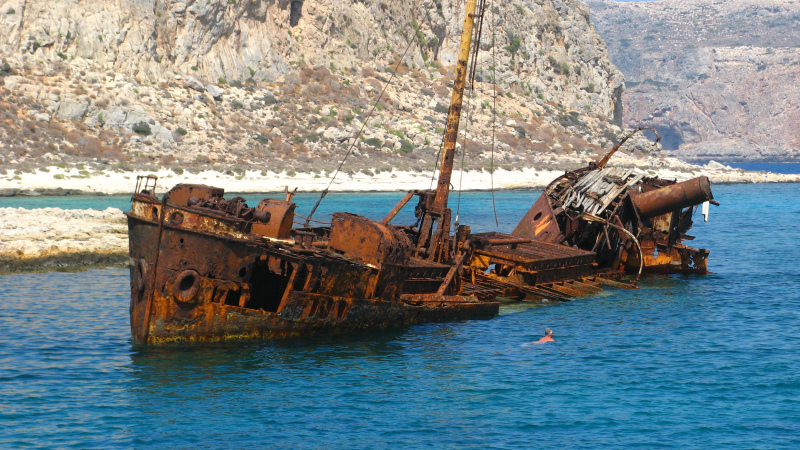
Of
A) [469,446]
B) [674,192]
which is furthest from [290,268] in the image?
[674,192]

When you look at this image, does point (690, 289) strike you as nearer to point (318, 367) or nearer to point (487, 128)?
point (318, 367)

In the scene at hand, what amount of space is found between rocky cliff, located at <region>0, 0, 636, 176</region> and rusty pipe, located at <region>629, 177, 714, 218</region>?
25866 mm

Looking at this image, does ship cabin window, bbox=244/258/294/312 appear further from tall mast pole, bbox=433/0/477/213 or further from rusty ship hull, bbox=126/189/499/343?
tall mast pole, bbox=433/0/477/213

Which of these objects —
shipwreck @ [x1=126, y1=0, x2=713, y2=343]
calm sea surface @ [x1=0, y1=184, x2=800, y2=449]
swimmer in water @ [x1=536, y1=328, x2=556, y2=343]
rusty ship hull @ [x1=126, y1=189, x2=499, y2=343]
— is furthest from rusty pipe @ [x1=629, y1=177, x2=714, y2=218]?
rusty ship hull @ [x1=126, y1=189, x2=499, y2=343]

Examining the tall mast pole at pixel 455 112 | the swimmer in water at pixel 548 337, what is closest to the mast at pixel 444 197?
the tall mast pole at pixel 455 112

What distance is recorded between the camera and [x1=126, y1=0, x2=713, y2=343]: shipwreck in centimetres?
1509

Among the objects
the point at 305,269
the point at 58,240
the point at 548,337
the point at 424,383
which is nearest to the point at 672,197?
the point at 548,337

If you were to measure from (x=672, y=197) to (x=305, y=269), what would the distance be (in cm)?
1452

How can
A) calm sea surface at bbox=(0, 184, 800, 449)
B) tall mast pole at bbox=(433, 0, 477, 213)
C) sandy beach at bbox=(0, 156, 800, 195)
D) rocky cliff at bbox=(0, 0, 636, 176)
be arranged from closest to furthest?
calm sea surface at bbox=(0, 184, 800, 449) → tall mast pole at bbox=(433, 0, 477, 213) → sandy beach at bbox=(0, 156, 800, 195) → rocky cliff at bbox=(0, 0, 636, 176)

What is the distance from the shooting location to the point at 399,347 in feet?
55.7

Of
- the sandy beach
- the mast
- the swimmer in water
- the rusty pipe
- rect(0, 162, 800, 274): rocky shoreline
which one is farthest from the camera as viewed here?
the sandy beach

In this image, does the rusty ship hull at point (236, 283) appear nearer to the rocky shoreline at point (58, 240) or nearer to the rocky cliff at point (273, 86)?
the rocky shoreline at point (58, 240)

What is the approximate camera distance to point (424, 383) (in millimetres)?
14844

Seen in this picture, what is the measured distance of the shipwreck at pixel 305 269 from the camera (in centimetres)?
1509
